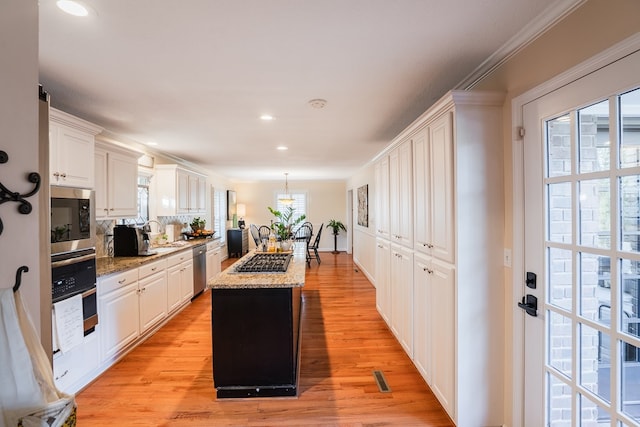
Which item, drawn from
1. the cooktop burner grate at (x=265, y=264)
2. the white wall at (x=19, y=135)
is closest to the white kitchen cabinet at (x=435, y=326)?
the cooktop burner grate at (x=265, y=264)

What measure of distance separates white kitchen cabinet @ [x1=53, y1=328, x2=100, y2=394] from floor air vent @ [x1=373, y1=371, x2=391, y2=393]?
2.37 metres

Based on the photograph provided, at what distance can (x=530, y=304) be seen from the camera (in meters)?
1.63

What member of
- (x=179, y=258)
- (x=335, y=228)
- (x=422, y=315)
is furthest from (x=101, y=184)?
(x=335, y=228)

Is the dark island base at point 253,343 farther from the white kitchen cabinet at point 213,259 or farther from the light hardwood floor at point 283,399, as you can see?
the white kitchen cabinet at point 213,259

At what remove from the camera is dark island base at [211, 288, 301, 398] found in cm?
225

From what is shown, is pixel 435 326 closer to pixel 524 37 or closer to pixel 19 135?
pixel 524 37

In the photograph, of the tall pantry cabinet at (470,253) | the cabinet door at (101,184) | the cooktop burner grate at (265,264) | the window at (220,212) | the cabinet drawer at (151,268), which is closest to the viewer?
the tall pantry cabinet at (470,253)

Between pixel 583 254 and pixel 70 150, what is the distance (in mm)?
3508

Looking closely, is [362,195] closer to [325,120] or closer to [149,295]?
[325,120]

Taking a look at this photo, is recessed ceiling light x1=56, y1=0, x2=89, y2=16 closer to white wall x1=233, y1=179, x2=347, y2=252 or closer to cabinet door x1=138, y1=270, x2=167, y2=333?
cabinet door x1=138, y1=270, x2=167, y2=333

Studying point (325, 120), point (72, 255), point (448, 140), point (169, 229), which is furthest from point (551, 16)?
point (169, 229)

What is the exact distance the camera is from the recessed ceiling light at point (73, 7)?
4.40 ft

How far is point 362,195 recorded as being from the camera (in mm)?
6531

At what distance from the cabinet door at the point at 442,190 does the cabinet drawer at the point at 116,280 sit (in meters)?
2.76
